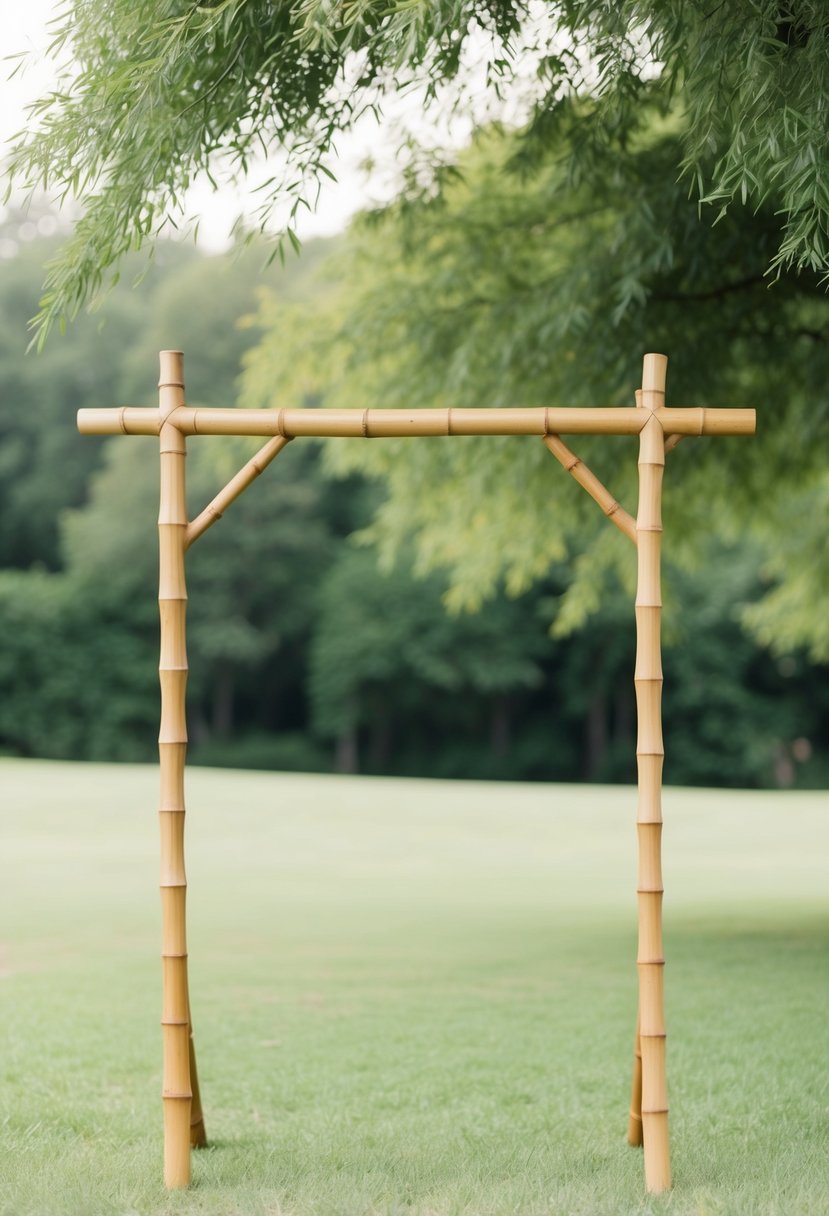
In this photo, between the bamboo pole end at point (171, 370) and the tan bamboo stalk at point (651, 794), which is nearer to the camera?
the tan bamboo stalk at point (651, 794)

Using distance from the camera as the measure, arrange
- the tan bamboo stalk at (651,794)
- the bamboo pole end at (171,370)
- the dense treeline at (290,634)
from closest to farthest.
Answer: the tan bamboo stalk at (651,794)
the bamboo pole end at (171,370)
the dense treeline at (290,634)

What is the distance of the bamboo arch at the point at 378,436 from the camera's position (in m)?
4.27

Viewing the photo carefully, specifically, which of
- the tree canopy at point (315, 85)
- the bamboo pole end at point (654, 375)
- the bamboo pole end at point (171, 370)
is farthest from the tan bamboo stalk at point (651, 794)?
the bamboo pole end at point (171, 370)

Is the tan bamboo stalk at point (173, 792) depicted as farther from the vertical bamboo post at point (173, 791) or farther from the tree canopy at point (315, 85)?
the tree canopy at point (315, 85)

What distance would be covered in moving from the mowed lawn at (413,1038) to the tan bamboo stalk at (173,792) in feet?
0.75

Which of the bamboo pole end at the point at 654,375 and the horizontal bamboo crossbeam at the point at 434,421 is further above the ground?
the bamboo pole end at the point at 654,375

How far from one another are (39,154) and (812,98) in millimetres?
2858

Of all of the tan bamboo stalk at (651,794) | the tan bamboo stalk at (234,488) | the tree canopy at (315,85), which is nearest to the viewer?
the tan bamboo stalk at (651,794)

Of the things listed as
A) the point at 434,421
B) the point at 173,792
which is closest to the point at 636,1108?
the point at 173,792

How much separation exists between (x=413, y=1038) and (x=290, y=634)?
1329 inches

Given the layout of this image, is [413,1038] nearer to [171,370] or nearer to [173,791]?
[173,791]

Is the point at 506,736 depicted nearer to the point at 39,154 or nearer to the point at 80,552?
the point at 80,552

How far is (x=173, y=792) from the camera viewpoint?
4.45 metres

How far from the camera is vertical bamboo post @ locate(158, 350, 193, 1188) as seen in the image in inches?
168
